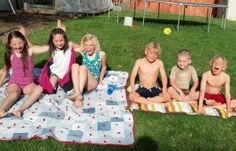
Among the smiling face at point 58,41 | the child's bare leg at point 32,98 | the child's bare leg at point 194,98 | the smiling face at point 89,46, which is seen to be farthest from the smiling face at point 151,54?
the child's bare leg at point 32,98

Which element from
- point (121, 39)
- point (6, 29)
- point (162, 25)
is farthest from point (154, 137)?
point (162, 25)

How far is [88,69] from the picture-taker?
22.1ft

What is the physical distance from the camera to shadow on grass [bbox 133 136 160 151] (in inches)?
186

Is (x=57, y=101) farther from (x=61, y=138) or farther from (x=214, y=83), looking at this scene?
(x=214, y=83)

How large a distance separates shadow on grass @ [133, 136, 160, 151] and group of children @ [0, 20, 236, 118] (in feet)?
4.25

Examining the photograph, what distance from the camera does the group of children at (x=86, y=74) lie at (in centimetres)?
609

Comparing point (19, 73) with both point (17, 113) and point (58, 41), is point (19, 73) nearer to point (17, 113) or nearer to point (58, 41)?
point (58, 41)

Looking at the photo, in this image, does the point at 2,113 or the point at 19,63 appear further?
the point at 19,63

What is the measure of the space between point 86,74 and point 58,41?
0.71 metres

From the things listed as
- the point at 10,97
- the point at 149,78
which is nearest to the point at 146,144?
the point at 149,78

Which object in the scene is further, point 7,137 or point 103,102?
point 103,102

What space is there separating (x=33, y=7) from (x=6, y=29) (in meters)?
7.07

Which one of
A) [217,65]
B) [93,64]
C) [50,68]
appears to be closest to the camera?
[217,65]

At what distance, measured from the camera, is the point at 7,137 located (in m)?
4.82
